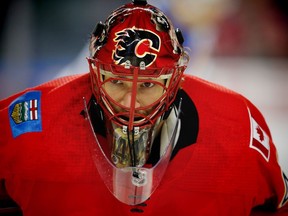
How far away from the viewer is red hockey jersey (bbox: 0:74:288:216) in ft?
6.58

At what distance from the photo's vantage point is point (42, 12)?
3.86 meters

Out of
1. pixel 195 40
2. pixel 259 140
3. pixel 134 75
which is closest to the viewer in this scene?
pixel 134 75

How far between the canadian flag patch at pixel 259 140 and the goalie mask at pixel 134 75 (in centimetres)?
30

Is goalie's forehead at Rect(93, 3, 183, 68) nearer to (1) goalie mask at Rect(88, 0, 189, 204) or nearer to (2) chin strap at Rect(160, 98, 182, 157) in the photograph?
(1) goalie mask at Rect(88, 0, 189, 204)

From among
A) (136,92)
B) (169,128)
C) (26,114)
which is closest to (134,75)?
(136,92)

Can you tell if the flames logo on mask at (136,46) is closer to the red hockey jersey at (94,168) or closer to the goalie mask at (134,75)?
the goalie mask at (134,75)

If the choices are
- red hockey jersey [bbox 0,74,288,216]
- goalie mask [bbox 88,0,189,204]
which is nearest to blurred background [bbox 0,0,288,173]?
red hockey jersey [bbox 0,74,288,216]

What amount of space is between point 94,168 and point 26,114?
0.29 m

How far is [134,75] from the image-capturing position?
Result: 1825 mm

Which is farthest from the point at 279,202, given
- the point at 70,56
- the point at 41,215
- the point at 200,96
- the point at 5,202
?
the point at 70,56

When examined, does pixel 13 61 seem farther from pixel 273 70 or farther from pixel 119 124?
pixel 119 124

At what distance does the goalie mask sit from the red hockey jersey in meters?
0.09

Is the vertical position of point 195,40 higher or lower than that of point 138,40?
lower

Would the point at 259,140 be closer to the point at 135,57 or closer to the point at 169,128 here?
the point at 169,128
